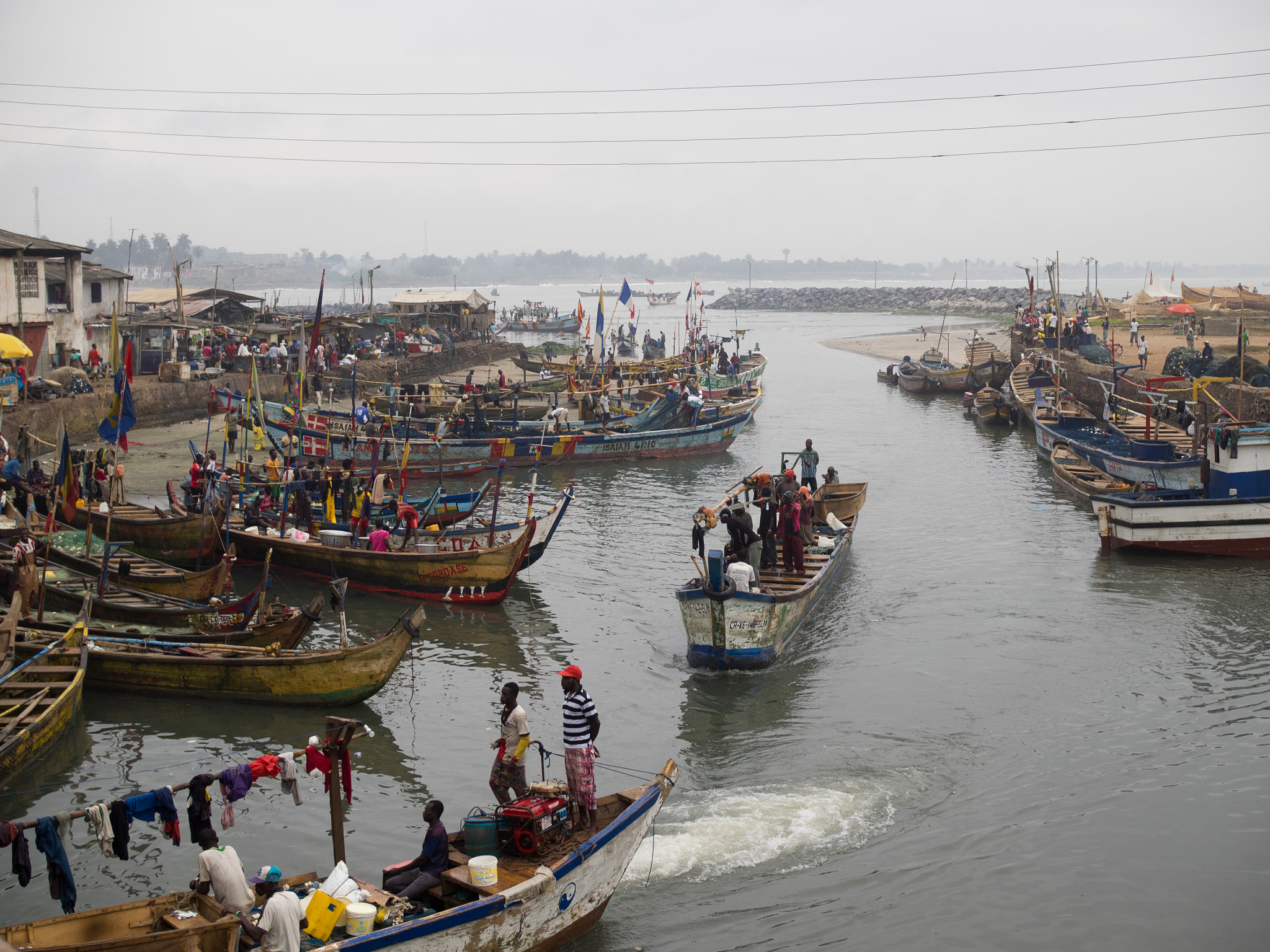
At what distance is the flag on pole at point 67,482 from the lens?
62.3 ft

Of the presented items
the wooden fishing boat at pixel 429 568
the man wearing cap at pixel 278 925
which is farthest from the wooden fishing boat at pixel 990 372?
the man wearing cap at pixel 278 925

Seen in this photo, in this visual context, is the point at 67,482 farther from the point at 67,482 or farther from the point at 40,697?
the point at 40,697

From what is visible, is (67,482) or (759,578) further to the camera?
(67,482)

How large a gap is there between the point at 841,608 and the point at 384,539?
8444mm

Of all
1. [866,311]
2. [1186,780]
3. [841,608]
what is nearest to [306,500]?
→ [841,608]

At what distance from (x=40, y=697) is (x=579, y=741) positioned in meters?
7.41

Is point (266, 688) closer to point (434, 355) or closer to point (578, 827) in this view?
point (578, 827)

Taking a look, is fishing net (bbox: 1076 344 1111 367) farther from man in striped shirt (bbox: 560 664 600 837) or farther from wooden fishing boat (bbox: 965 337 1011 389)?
man in striped shirt (bbox: 560 664 600 837)

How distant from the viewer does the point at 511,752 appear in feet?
32.2

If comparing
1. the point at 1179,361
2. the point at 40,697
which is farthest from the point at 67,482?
the point at 1179,361

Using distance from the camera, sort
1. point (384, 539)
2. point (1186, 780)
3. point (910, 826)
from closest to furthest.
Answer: point (910, 826)
point (1186, 780)
point (384, 539)

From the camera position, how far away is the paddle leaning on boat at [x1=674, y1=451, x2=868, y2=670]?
49.5ft

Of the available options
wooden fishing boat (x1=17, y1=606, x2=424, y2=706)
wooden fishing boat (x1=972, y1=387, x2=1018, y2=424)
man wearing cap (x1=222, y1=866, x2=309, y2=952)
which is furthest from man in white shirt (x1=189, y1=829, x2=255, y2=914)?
wooden fishing boat (x1=972, y1=387, x2=1018, y2=424)

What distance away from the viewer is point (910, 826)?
1142 cm
